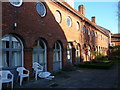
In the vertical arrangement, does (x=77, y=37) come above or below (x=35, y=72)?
above

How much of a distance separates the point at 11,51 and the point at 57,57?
617 centimetres

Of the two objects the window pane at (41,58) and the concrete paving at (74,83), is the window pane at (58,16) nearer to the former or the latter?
the window pane at (41,58)

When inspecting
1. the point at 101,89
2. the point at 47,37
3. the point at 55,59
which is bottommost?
the point at 101,89

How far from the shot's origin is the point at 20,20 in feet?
32.9

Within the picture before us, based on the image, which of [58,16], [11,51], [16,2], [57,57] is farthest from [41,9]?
[57,57]

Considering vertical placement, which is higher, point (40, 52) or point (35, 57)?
point (40, 52)

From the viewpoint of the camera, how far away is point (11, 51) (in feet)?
31.4

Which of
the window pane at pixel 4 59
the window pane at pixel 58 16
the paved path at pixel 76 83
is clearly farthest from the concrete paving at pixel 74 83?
the window pane at pixel 58 16

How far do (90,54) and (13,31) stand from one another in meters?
18.7

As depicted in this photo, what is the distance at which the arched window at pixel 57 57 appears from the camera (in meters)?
14.5

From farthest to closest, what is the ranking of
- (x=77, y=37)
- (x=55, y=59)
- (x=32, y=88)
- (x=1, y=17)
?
(x=77, y=37) < (x=55, y=59) < (x=1, y=17) < (x=32, y=88)

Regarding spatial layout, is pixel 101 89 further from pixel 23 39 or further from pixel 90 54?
pixel 90 54

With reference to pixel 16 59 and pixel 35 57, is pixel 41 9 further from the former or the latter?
pixel 16 59

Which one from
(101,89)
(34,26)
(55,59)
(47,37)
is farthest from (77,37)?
(101,89)
